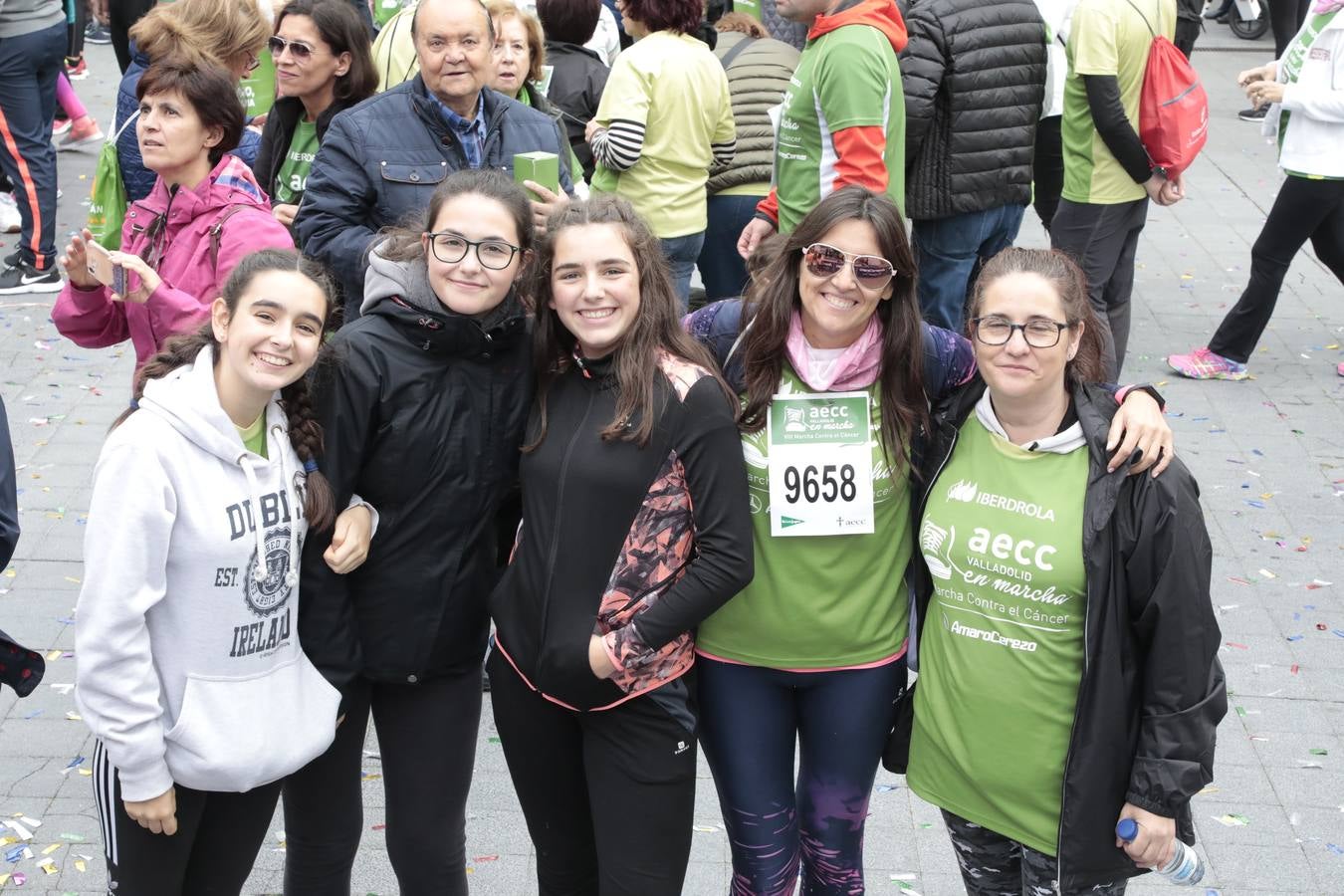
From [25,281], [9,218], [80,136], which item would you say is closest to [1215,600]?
[25,281]

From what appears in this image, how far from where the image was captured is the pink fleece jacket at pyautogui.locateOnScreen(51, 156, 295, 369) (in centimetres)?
361

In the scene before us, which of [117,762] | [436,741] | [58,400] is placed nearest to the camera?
[117,762]

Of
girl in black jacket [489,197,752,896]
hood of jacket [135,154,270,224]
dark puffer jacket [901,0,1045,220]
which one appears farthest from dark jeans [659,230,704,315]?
girl in black jacket [489,197,752,896]

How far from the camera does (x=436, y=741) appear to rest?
313 cm

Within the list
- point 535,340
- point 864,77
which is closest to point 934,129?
point 864,77

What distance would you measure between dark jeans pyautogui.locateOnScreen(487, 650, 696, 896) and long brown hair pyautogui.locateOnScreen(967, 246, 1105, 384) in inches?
39.5

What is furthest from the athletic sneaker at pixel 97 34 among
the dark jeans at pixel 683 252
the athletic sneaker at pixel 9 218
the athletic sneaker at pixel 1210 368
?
the athletic sneaker at pixel 1210 368

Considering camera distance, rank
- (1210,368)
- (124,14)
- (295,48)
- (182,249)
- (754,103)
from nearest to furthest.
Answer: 1. (182,249)
2. (295,48)
3. (754,103)
4. (1210,368)
5. (124,14)

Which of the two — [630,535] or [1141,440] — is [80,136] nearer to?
[630,535]

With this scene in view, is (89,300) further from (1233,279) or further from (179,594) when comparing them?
(1233,279)

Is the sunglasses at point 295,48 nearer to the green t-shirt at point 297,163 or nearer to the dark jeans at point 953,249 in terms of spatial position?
the green t-shirt at point 297,163

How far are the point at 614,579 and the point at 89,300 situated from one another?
1.67m

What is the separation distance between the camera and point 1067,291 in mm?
2820

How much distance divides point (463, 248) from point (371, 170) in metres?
1.25
